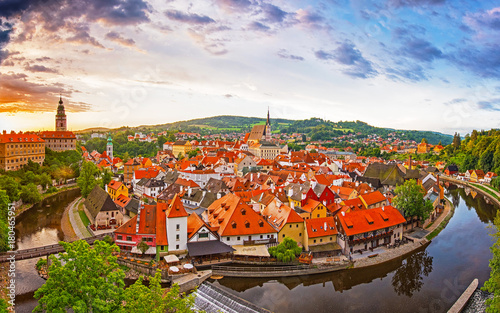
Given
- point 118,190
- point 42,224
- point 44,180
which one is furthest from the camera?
point 44,180

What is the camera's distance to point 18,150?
188ft

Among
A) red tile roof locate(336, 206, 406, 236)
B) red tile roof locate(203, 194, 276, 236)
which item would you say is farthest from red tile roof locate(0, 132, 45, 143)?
red tile roof locate(336, 206, 406, 236)

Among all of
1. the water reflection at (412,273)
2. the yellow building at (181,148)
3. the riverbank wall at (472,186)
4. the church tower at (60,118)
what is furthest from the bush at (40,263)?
the church tower at (60,118)

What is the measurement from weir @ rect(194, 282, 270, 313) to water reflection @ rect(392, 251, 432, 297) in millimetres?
11601

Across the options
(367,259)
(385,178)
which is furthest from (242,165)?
(367,259)

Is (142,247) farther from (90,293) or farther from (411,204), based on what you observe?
(411,204)

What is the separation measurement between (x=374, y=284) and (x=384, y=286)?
73 cm

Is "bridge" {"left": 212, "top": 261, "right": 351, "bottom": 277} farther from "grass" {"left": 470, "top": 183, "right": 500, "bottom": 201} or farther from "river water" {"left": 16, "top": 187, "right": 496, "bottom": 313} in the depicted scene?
"grass" {"left": 470, "top": 183, "right": 500, "bottom": 201}

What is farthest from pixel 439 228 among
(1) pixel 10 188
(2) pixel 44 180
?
(2) pixel 44 180

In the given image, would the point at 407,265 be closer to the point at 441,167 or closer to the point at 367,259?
the point at 367,259

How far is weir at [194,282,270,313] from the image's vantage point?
20844mm

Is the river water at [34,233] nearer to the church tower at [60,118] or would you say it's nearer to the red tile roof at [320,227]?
the red tile roof at [320,227]

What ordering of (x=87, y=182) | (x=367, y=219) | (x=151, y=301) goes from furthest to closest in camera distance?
1. (x=87, y=182)
2. (x=367, y=219)
3. (x=151, y=301)

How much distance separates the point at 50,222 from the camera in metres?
40.8
